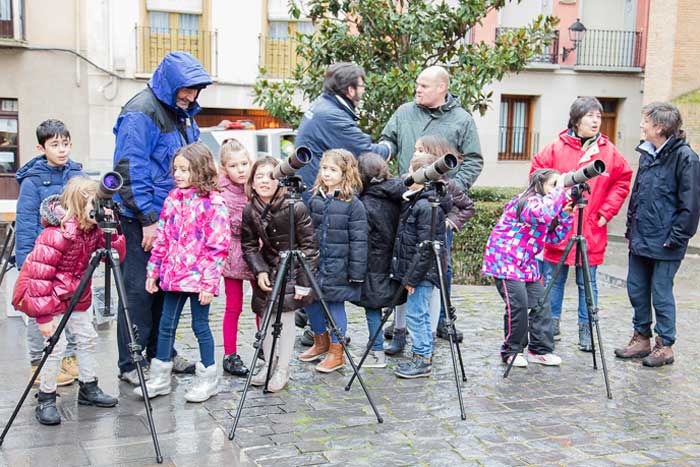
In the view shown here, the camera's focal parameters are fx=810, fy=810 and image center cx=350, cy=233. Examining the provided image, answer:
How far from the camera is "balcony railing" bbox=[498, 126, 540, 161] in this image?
23.8m

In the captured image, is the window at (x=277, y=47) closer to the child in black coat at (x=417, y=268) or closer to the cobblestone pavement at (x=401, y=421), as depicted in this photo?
the cobblestone pavement at (x=401, y=421)

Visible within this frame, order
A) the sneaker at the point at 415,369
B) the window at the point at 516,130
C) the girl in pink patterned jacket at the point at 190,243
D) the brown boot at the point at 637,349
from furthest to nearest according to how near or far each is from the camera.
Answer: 1. the window at the point at 516,130
2. the brown boot at the point at 637,349
3. the sneaker at the point at 415,369
4. the girl in pink patterned jacket at the point at 190,243

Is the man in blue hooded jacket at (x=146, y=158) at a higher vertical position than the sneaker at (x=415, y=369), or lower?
higher

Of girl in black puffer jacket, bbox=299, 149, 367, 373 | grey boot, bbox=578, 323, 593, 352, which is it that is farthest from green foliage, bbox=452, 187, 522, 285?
girl in black puffer jacket, bbox=299, 149, 367, 373

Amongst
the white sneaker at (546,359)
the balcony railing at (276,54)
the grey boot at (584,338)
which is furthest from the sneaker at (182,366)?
the balcony railing at (276,54)

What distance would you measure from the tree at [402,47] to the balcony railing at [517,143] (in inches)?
561

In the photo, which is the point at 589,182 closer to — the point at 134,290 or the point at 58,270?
the point at 134,290

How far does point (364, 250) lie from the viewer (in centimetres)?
564

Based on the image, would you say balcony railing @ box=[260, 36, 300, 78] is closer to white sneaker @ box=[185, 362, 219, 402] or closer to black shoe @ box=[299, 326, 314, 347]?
→ black shoe @ box=[299, 326, 314, 347]

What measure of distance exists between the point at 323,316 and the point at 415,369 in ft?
2.59

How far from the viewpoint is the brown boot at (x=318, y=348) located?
20.2 ft

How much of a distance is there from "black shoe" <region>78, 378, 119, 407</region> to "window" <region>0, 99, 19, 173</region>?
15.2m

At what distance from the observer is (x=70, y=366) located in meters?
5.62

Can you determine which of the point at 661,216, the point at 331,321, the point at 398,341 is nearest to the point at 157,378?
the point at 331,321
